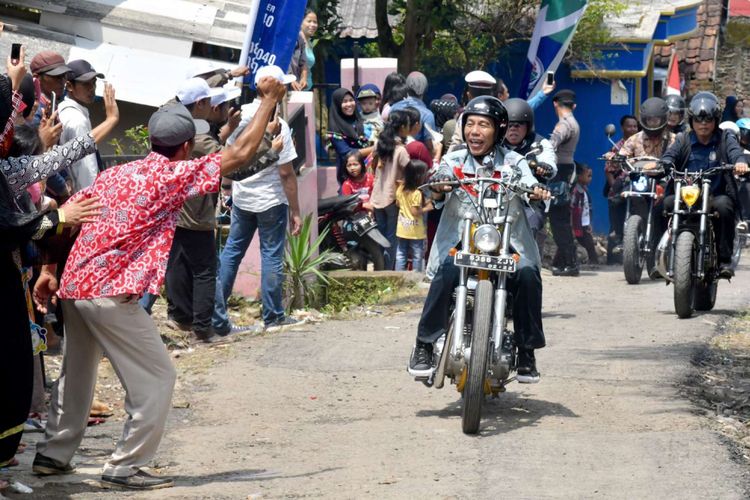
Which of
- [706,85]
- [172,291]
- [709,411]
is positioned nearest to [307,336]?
[172,291]

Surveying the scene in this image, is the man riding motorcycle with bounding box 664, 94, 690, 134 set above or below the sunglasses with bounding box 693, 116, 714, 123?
below

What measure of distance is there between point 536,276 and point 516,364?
516 mm

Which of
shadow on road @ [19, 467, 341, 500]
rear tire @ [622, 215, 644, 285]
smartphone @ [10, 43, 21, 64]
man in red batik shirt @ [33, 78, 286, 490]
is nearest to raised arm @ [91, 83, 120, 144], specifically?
smartphone @ [10, 43, 21, 64]

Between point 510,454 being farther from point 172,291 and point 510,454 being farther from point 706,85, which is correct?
point 706,85

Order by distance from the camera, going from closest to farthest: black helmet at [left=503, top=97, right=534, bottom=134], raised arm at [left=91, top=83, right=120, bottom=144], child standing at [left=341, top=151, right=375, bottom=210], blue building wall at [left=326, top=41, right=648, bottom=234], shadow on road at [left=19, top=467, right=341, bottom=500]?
shadow on road at [left=19, top=467, right=341, bottom=500]
raised arm at [left=91, top=83, right=120, bottom=144]
black helmet at [left=503, top=97, right=534, bottom=134]
child standing at [left=341, top=151, right=375, bottom=210]
blue building wall at [left=326, top=41, right=648, bottom=234]

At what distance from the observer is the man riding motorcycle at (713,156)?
1108cm

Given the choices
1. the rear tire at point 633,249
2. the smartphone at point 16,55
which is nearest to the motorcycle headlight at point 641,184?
the rear tire at point 633,249

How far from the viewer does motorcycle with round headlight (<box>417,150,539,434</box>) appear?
6742 mm

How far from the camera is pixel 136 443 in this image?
588cm

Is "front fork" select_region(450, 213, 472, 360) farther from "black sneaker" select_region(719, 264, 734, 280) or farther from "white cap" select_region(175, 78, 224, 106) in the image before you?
"black sneaker" select_region(719, 264, 734, 280)

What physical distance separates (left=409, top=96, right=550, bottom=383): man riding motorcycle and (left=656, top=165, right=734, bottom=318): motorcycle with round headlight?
12.2 feet

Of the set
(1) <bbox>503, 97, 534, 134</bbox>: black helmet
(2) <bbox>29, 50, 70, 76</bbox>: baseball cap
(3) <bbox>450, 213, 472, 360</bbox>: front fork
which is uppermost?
(2) <bbox>29, 50, 70, 76</bbox>: baseball cap

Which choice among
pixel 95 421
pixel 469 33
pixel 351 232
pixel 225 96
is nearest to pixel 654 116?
pixel 351 232

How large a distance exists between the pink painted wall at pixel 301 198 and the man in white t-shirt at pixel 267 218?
1101 mm
